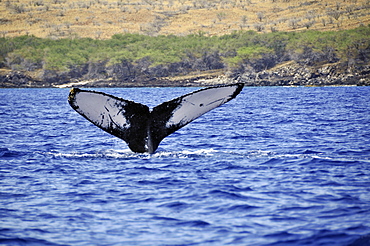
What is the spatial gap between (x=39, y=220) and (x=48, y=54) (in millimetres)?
111234

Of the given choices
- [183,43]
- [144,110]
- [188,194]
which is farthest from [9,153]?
[183,43]

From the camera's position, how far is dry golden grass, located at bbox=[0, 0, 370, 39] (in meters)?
134

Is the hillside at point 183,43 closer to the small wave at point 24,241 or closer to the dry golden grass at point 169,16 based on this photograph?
the dry golden grass at point 169,16

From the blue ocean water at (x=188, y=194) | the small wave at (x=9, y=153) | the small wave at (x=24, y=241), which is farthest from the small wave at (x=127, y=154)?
the small wave at (x=24, y=241)

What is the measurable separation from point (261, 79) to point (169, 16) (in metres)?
59.6

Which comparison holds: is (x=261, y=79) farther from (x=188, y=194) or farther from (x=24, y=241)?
(x=24, y=241)

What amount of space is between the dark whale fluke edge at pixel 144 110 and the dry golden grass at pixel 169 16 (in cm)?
11904

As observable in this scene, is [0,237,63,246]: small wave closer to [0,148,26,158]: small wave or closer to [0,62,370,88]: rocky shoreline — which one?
[0,148,26,158]: small wave

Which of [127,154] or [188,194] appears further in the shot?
[127,154]

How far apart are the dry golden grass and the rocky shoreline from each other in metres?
31.2

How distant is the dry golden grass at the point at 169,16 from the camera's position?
133625mm

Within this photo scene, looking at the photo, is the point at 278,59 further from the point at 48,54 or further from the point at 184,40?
the point at 48,54

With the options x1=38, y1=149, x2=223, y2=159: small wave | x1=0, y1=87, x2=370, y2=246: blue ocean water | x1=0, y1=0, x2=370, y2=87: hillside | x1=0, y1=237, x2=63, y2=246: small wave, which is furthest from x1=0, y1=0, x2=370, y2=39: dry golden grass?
x1=0, y1=237, x2=63, y2=246: small wave

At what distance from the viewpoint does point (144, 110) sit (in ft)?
33.0
